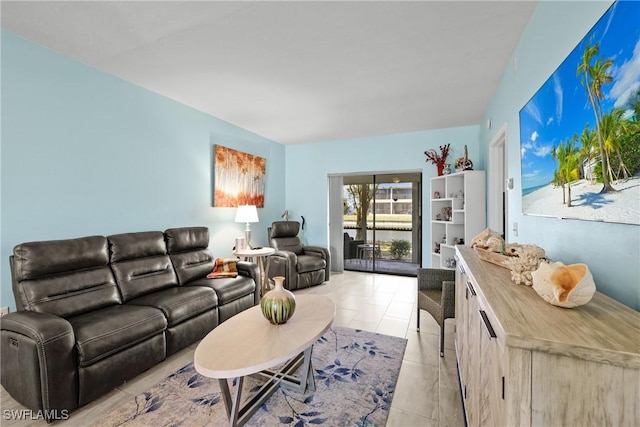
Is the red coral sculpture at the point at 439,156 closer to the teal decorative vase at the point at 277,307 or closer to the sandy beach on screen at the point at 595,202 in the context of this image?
the sandy beach on screen at the point at 595,202

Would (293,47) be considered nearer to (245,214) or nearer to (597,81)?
(597,81)

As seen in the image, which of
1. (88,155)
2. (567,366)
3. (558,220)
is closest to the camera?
(567,366)

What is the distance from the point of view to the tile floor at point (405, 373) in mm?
1702

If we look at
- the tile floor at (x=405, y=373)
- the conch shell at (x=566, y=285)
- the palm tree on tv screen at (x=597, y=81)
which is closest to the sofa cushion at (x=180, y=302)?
the tile floor at (x=405, y=373)

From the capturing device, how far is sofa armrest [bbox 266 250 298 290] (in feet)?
13.8

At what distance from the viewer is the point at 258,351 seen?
1534mm

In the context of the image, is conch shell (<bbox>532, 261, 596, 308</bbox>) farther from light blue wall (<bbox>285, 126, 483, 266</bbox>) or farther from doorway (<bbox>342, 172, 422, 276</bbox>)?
doorway (<bbox>342, 172, 422, 276</bbox>)

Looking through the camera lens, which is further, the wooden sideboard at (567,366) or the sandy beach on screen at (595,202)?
the sandy beach on screen at (595,202)

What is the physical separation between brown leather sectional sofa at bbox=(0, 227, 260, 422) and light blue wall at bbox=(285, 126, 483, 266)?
273 centimetres

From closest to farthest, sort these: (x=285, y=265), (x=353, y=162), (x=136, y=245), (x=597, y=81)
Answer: (x=597, y=81) < (x=136, y=245) < (x=285, y=265) < (x=353, y=162)

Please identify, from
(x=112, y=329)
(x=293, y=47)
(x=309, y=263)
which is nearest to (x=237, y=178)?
(x=309, y=263)

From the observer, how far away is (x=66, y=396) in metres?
1.67

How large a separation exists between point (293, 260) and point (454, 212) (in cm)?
257

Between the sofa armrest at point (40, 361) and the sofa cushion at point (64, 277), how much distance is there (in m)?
0.25
